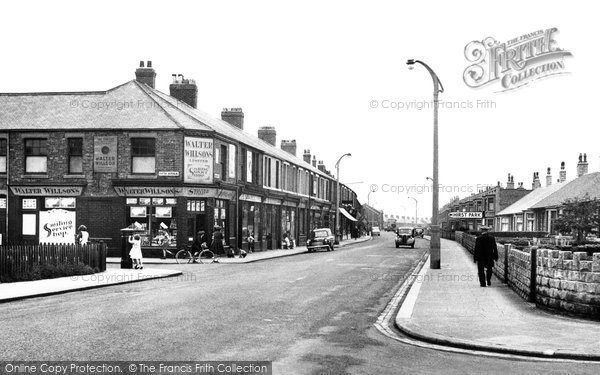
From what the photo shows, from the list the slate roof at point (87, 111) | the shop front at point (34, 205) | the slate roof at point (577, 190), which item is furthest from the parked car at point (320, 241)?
the shop front at point (34, 205)

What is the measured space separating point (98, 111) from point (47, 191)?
5.01 m

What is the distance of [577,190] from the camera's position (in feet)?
150

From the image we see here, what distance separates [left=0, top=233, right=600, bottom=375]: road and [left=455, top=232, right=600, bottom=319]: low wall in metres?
3.20

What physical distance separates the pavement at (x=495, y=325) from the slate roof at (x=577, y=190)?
1230 inches

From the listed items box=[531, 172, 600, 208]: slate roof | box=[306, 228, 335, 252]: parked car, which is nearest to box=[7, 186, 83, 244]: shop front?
box=[306, 228, 335, 252]: parked car

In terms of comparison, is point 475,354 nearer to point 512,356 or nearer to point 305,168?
point 512,356

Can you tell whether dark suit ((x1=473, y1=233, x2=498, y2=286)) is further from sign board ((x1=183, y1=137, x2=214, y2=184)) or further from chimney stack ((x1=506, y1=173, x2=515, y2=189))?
chimney stack ((x1=506, y1=173, x2=515, y2=189))

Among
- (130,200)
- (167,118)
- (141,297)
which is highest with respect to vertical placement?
(167,118)

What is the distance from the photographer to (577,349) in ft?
27.3

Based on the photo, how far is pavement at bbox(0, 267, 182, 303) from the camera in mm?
14594

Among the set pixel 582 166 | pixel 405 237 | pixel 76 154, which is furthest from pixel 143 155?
pixel 582 166

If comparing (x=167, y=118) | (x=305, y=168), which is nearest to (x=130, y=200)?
(x=167, y=118)

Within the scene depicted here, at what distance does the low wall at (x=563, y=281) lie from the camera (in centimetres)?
1101

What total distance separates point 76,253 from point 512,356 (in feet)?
52.8
